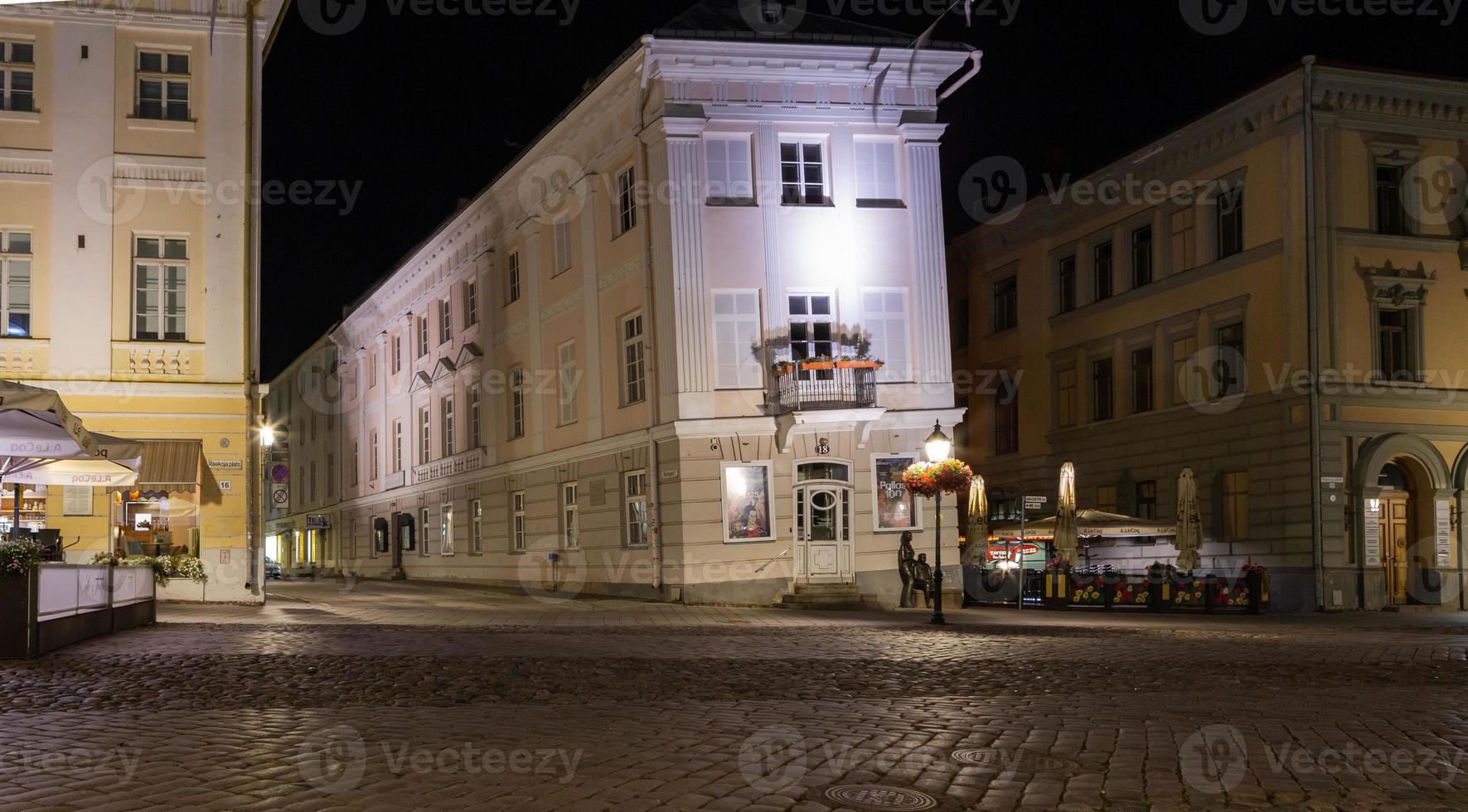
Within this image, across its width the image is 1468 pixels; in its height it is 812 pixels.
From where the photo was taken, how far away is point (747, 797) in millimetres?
6887

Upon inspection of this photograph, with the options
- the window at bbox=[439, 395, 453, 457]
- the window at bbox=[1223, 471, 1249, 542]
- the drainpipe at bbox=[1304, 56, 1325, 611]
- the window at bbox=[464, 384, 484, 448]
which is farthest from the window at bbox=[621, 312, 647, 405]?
the window at bbox=[439, 395, 453, 457]

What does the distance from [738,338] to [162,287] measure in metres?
11.2

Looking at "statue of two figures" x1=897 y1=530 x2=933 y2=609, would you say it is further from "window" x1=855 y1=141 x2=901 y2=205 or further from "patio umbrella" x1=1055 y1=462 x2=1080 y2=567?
"window" x1=855 y1=141 x2=901 y2=205

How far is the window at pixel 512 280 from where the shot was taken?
37844mm

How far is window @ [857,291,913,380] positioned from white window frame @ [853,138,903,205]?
2.04 metres

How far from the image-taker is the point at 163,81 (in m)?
26.2

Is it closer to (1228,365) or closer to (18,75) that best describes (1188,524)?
(1228,365)

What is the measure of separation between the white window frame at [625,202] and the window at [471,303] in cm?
1139

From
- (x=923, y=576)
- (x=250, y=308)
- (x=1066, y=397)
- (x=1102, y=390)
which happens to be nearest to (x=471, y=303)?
(x=250, y=308)

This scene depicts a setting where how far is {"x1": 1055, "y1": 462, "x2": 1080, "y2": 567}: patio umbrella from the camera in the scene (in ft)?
91.9

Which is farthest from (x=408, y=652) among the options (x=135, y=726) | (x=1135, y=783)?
(x=1135, y=783)

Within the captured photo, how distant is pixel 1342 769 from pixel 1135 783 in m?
1.40

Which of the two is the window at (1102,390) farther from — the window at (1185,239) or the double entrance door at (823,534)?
the double entrance door at (823,534)

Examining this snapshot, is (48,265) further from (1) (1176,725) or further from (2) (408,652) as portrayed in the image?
(1) (1176,725)
